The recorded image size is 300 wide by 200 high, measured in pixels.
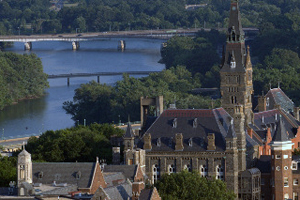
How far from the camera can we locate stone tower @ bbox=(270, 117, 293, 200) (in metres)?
98.6

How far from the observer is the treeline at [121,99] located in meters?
150

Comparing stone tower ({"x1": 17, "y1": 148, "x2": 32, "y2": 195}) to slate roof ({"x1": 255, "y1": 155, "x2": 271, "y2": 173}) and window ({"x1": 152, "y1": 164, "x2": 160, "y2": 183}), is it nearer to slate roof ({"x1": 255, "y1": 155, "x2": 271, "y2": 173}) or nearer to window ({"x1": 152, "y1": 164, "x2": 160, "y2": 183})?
window ({"x1": 152, "y1": 164, "x2": 160, "y2": 183})

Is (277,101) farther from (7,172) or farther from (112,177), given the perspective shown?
(112,177)

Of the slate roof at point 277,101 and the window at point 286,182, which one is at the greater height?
the slate roof at point 277,101

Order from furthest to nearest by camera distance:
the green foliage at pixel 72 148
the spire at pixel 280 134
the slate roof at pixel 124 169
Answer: the green foliage at pixel 72 148 < the spire at pixel 280 134 < the slate roof at pixel 124 169

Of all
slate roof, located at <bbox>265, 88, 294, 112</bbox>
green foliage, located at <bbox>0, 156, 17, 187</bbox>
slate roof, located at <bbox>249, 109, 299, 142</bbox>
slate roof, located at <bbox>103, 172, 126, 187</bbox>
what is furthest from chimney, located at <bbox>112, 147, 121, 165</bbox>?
slate roof, located at <bbox>265, 88, 294, 112</bbox>

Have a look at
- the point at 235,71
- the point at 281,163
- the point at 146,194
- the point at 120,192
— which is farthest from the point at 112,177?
the point at 235,71

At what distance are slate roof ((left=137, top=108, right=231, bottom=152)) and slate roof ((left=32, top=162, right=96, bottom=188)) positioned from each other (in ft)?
31.6

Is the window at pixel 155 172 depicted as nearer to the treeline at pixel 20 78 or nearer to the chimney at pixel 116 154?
the chimney at pixel 116 154

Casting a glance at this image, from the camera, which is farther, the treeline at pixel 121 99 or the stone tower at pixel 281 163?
the treeline at pixel 121 99

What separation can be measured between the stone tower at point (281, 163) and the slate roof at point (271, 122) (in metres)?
10.2

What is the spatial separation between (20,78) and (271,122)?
231 ft

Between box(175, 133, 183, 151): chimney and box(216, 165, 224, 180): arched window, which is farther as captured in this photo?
box(175, 133, 183, 151): chimney

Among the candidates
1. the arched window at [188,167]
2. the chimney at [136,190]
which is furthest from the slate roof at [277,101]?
the chimney at [136,190]
